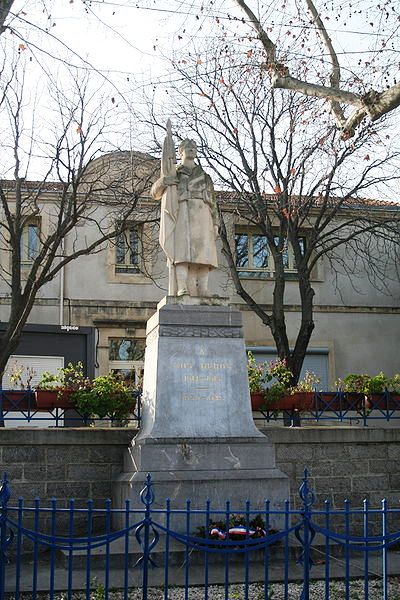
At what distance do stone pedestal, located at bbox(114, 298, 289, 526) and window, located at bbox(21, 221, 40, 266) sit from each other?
10.3 meters

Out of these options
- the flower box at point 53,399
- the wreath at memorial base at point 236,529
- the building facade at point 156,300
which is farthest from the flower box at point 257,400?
the building facade at point 156,300

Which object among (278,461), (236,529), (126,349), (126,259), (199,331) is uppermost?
(126,259)

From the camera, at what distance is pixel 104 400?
1064 centimetres

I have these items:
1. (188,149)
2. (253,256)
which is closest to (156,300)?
(253,256)

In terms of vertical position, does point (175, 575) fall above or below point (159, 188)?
below

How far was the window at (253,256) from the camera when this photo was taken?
71.5ft

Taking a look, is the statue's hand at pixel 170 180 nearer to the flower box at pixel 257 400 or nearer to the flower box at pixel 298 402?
the flower box at pixel 257 400

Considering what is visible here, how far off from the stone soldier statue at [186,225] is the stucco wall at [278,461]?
2.31 metres

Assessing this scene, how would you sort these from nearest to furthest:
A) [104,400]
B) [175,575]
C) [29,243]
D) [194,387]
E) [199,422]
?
[175,575] → [199,422] → [194,387] → [104,400] → [29,243]

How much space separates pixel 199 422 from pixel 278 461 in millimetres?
1943

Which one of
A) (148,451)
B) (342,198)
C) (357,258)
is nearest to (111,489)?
(148,451)

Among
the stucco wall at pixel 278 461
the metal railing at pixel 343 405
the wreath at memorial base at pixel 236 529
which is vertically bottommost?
the wreath at memorial base at pixel 236 529

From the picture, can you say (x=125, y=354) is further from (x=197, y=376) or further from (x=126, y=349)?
(x=197, y=376)

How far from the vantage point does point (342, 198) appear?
17500 millimetres
